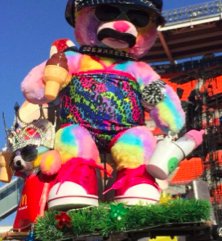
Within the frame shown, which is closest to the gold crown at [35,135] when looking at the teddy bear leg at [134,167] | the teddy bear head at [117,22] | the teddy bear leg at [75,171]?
the teddy bear leg at [75,171]

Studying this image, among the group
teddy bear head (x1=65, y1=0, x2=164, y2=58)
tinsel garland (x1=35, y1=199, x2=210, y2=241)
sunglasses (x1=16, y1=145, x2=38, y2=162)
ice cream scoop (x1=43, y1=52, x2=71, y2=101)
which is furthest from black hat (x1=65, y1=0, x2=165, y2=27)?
tinsel garland (x1=35, y1=199, x2=210, y2=241)

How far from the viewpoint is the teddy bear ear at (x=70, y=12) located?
3.64 metres

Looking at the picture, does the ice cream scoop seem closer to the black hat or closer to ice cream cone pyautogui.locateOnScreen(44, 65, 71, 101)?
ice cream cone pyautogui.locateOnScreen(44, 65, 71, 101)

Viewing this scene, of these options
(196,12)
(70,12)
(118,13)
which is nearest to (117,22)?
(118,13)

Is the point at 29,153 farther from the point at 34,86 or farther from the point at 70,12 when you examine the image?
the point at 70,12

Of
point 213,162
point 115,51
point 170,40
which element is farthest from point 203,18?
point 115,51

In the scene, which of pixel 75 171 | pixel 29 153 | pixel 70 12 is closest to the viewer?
pixel 75 171

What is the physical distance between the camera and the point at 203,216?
2.69m

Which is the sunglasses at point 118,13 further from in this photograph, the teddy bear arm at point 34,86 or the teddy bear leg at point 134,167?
the teddy bear leg at point 134,167

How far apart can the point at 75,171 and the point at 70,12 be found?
1199 mm

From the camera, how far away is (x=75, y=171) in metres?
3.10

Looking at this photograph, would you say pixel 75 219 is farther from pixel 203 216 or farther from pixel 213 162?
pixel 213 162

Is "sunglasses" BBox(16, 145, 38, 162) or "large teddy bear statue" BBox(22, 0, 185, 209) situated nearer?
"large teddy bear statue" BBox(22, 0, 185, 209)

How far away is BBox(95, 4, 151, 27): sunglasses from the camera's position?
136 inches
